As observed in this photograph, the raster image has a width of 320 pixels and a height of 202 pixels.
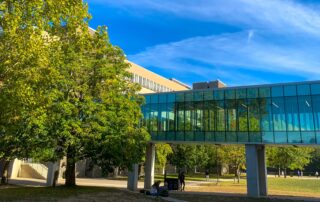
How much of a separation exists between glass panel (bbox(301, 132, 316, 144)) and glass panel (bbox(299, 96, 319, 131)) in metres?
0.41

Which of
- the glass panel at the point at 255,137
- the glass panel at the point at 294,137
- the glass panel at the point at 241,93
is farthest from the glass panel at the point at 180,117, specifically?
the glass panel at the point at 294,137

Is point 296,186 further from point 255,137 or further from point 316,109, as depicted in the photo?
point 316,109

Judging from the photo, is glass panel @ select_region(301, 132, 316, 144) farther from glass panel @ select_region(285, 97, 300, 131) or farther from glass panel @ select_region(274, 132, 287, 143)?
glass panel @ select_region(274, 132, 287, 143)

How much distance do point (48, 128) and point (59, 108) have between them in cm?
161

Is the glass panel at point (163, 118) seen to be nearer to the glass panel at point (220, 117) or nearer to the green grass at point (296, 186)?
the glass panel at point (220, 117)

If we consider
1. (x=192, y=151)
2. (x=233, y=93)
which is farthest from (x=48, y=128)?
(x=192, y=151)

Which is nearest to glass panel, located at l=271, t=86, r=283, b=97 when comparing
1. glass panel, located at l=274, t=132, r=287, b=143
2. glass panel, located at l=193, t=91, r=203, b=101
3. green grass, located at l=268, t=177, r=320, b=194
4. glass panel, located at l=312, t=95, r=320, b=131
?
glass panel, located at l=312, t=95, r=320, b=131

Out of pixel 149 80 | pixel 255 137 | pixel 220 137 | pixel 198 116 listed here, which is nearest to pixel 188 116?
pixel 198 116

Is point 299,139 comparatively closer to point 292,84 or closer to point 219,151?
point 292,84

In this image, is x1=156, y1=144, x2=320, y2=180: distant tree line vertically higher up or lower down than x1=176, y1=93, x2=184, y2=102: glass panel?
lower down

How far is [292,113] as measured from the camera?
27188mm

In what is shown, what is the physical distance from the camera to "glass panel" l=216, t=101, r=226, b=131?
29969mm

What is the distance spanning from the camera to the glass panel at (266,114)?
27.8 m

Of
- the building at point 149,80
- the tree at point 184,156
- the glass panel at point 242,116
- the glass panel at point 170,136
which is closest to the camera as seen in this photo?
the glass panel at point 242,116
